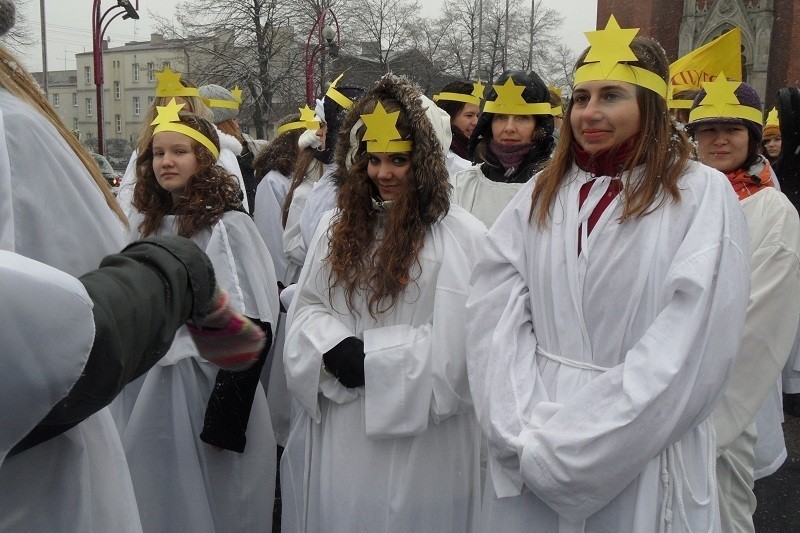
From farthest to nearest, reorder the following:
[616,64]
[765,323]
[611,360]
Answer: [765,323] < [616,64] < [611,360]

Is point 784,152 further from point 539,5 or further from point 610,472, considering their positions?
point 539,5

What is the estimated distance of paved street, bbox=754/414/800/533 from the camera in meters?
4.47

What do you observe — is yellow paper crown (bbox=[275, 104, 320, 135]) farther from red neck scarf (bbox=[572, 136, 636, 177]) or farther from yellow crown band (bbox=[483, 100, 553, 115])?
red neck scarf (bbox=[572, 136, 636, 177])

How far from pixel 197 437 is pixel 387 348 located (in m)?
1.20

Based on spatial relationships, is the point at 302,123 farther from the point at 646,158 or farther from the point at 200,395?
the point at 646,158

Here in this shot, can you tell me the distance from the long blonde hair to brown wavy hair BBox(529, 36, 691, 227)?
4.58 ft

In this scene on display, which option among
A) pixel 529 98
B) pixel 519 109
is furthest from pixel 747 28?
pixel 519 109

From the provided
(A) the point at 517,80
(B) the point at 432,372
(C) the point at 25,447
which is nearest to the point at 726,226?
(B) the point at 432,372

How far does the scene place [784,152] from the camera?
5668mm

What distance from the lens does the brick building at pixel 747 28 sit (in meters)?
30.6

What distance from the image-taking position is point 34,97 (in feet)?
5.72

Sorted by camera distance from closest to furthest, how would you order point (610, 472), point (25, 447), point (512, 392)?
point (25, 447) → point (610, 472) → point (512, 392)

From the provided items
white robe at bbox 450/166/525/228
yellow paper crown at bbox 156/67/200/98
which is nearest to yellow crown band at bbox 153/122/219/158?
white robe at bbox 450/166/525/228

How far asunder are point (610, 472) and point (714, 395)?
0.38 meters
